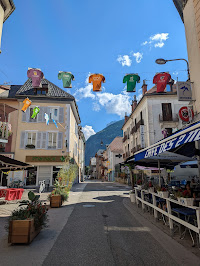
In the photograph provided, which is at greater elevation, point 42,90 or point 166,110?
point 42,90

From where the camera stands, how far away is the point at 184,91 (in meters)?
8.91

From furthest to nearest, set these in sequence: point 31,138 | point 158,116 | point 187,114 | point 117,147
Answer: point 117,147 < point 158,116 < point 31,138 < point 187,114

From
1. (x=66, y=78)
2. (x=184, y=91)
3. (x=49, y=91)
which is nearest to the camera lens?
(x=184, y=91)

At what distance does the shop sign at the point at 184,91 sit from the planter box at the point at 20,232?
319 inches

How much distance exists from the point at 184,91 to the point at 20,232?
867 centimetres

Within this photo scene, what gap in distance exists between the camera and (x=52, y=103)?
22.2m

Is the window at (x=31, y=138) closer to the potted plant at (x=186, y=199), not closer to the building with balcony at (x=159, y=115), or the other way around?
the building with balcony at (x=159, y=115)

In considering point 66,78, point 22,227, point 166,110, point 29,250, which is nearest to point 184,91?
point 66,78

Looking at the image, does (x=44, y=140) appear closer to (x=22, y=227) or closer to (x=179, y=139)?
(x=22, y=227)

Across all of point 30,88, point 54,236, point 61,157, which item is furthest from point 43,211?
point 30,88

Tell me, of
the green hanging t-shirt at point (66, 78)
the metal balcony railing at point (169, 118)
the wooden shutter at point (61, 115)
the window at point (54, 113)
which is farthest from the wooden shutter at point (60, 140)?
the metal balcony railing at point (169, 118)

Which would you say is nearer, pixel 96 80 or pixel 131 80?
pixel 131 80

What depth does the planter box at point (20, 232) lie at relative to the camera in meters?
4.20

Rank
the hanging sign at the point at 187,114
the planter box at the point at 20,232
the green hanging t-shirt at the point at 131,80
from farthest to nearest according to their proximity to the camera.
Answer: the green hanging t-shirt at the point at 131,80, the hanging sign at the point at 187,114, the planter box at the point at 20,232
